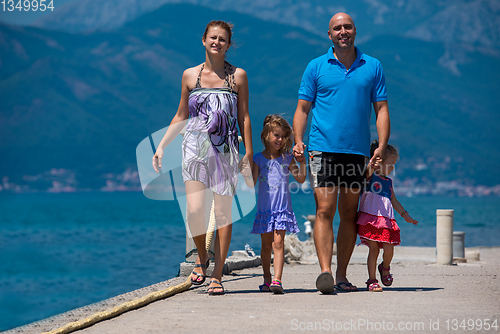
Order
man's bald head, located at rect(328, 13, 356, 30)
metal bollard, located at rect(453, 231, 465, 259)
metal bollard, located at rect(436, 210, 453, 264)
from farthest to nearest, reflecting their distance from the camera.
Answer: metal bollard, located at rect(453, 231, 465, 259)
metal bollard, located at rect(436, 210, 453, 264)
man's bald head, located at rect(328, 13, 356, 30)

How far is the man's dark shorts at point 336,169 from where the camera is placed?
4.32m

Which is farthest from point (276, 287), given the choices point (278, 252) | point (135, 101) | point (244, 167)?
point (135, 101)

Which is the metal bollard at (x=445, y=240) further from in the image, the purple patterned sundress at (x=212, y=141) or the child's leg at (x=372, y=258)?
the purple patterned sundress at (x=212, y=141)

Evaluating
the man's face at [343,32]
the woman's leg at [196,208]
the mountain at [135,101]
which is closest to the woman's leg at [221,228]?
the woman's leg at [196,208]

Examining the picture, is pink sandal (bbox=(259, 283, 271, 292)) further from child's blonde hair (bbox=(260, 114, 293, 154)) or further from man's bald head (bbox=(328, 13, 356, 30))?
man's bald head (bbox=(328, 13, 356, 30))

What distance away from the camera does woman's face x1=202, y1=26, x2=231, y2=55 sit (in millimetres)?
4336

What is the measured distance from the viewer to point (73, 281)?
31.5 metres

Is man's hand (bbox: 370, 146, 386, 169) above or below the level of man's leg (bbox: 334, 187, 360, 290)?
above

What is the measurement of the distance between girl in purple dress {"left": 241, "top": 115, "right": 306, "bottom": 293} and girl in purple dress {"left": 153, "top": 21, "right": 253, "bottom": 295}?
0.72 ft

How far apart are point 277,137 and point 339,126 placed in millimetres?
524

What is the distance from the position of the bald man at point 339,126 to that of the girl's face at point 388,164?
24 centimetres

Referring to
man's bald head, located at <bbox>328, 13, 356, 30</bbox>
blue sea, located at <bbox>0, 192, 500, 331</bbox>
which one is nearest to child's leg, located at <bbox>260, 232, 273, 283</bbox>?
man's bald head, located at <bbox>328, 13, 356, 30</bbox>

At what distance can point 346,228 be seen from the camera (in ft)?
14.9

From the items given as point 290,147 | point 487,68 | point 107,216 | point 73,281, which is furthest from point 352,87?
point 487,68
